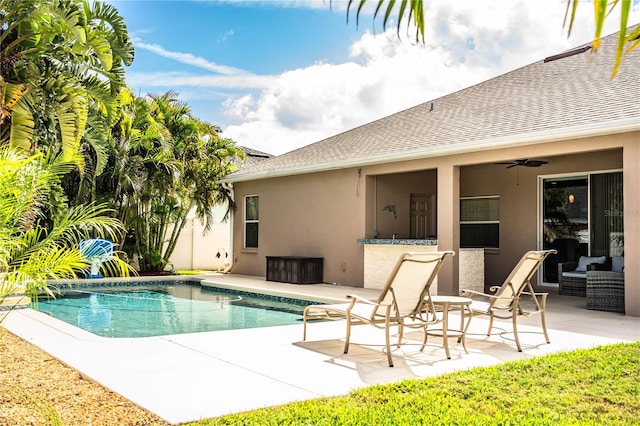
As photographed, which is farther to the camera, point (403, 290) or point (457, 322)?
point (457, 322)

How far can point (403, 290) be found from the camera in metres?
6.29

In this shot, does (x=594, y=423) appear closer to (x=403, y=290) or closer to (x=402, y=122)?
(x=403, y=290)

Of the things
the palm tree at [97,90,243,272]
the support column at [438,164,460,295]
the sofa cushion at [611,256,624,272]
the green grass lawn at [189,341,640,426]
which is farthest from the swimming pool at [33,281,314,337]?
the sofa cushion at [611,256,624,272]

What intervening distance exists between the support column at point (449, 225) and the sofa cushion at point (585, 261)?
267cm

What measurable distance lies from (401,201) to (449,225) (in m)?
2.94

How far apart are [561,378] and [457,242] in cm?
719

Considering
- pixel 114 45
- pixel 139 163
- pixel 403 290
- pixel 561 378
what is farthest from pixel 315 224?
pixel 561 378

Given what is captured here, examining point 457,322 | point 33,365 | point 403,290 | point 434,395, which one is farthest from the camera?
point 457,322

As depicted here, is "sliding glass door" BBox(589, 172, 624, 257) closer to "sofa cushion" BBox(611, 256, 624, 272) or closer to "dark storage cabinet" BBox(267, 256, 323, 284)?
"sofa cushion" BBox(611, 256, 624, 272)

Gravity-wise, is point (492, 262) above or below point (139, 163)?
below

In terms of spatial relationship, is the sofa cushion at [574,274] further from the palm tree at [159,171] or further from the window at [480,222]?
the palm tree at [159,171]

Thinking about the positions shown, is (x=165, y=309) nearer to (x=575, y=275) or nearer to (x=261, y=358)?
(x=261, y=358)

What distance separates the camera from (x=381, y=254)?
13727 millimetres

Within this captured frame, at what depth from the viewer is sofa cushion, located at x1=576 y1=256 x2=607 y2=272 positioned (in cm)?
1227
